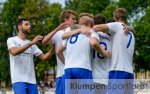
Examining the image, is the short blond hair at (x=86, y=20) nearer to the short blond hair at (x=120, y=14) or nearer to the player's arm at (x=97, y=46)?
the player's arm at (x=97, y=46)

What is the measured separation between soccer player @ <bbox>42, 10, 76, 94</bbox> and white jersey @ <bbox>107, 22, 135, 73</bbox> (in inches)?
38.6

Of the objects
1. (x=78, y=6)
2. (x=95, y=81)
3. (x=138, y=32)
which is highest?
(x=78, y=6)

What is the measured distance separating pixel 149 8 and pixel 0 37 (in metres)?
13.3

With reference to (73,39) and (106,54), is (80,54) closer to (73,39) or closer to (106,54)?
(73,39)

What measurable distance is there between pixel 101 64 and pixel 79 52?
0.59 metres

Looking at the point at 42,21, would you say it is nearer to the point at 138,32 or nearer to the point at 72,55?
the point at 138,32

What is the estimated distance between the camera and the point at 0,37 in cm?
4403

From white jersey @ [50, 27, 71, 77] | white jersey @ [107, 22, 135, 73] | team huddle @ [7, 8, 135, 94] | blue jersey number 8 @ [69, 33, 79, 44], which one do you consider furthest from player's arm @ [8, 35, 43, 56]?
white jersey @ [107, 22, 135, 73]

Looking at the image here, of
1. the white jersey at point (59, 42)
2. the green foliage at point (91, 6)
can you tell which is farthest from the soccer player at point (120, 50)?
the green foliage at point (91, 6)

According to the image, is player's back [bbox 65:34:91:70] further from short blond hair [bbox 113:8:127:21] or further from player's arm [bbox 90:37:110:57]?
short blond hair [bbox 113:8:127:21]

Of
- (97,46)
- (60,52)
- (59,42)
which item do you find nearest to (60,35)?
(59,42)

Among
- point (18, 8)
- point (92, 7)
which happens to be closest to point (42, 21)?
point (18, 8)

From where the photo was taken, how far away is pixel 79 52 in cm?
788

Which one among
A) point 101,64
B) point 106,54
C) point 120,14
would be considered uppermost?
point 120,14
